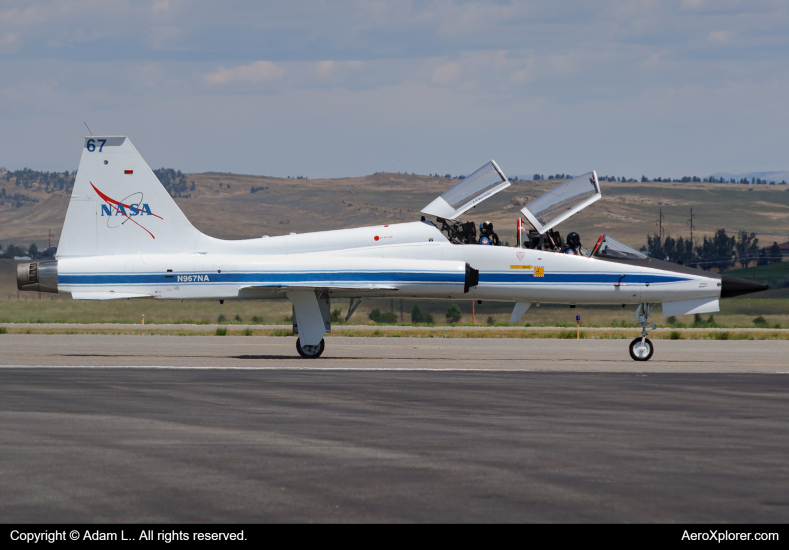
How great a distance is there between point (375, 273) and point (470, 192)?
3.32 m

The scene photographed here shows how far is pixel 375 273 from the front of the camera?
865 inches

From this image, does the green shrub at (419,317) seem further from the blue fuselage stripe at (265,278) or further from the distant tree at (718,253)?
the distant tree at (718,253)

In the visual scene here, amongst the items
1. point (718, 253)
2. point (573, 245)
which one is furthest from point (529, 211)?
point (718, 253)

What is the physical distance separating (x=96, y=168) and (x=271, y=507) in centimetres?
1672

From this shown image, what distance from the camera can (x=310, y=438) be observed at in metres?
10.8

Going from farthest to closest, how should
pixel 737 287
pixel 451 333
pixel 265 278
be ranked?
pixel 451 333, pixel 737 287, pixel 265 278

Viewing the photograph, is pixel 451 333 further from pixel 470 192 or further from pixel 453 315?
pixel 453 315

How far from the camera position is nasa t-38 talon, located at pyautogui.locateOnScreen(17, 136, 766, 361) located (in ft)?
71.4

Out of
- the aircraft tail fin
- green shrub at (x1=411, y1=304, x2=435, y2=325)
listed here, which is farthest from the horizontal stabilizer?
green shrub at (x1=411, y1=304, x2=435, y2=325)

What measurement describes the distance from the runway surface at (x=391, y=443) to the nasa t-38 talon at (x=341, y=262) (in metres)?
2.46

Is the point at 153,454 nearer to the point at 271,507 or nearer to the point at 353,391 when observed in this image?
the point at 271,507

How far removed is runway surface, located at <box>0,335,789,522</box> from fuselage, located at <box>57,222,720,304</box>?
2442 mm

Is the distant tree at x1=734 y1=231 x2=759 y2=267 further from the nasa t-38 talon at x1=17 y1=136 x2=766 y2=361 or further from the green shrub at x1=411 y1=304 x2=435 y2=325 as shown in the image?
the nasa t-38 talon at x1=17 y1=136 x2=766 y2=361
